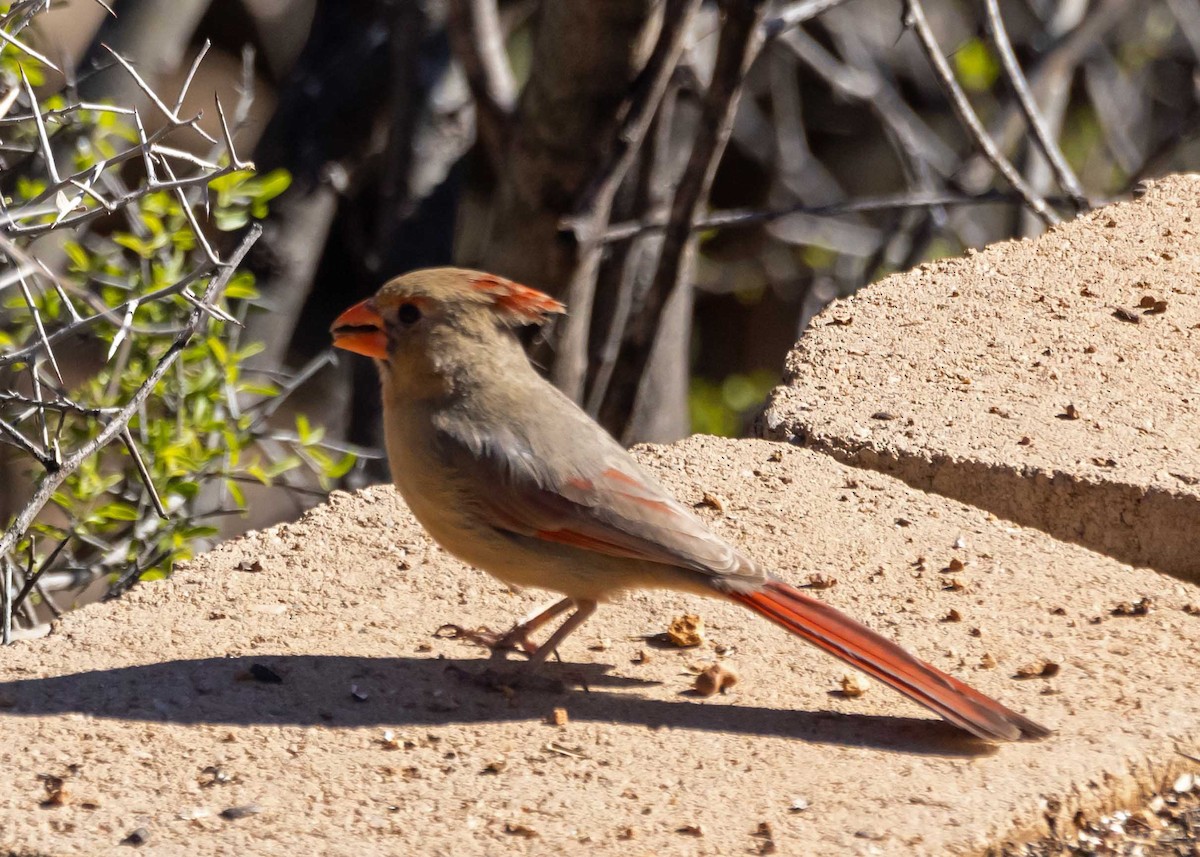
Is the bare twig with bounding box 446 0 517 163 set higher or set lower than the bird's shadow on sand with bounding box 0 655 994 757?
higher

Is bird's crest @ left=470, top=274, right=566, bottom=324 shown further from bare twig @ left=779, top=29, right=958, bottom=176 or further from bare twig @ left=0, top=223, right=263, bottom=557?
bare twig @ left=779, top=29, right=958, bottom=176

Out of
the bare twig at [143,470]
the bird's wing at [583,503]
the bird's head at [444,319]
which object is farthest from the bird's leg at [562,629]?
the bare twig at [143,470]

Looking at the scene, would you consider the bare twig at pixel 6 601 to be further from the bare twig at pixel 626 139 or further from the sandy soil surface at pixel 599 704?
the bare twig at pixel 626 139

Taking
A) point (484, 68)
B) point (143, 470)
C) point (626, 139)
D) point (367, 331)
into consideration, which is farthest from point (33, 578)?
point (484, 68)

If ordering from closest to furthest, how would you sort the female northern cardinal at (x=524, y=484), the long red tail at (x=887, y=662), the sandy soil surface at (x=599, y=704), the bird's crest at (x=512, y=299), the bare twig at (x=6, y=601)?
the sandy soil surface at (x=599, y=704) < the long red tail at (x=887, y=662) < the female northern cardinal at (x=524, y=484) < the bird's crest at (x=512, y=299) < the bare twig at (x=6, y=601)

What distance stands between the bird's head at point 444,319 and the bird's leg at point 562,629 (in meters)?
0.54

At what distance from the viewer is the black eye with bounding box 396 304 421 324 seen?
328 cm

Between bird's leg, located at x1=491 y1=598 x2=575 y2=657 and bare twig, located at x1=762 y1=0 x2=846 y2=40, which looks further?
bare twig, located at x1=762 y1=0 x2=846 y2=40

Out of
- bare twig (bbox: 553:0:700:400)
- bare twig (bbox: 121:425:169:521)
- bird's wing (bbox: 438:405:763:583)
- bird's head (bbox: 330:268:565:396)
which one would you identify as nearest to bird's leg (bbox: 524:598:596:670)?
bird's wing (bbox: 438:405:763:583)

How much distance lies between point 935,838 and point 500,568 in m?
1.06

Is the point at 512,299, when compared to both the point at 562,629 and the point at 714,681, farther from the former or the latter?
the point at 714,681

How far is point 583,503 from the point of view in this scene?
3023mm

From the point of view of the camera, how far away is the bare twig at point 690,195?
4.99 meters

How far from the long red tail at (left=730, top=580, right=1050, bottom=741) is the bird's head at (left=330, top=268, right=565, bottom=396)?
0.77 meters
